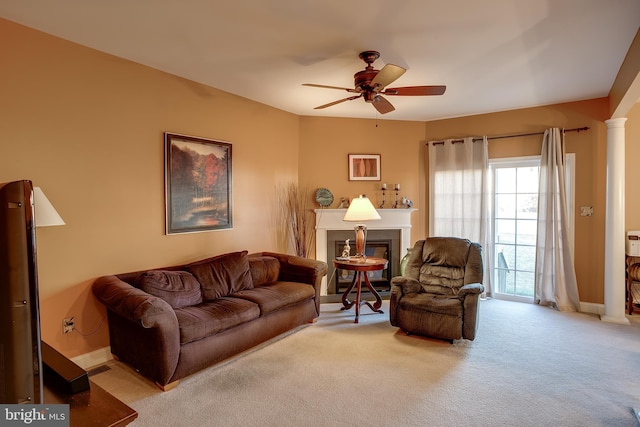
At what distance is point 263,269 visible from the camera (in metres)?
4.17

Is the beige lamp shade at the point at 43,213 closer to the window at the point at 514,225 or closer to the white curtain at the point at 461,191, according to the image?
the white curtain at the point at 461,191

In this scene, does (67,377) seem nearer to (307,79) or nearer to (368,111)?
(307,79)

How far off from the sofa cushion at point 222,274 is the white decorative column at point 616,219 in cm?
426

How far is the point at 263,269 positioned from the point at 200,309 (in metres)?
1.14

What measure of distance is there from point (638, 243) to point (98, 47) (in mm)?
6126

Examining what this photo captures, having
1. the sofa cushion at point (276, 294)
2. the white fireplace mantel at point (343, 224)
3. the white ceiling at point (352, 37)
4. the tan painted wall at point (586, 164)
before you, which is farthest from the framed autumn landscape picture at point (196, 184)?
the tan painted wall at point (586, 164)

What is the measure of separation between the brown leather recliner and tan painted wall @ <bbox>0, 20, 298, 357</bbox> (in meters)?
2.32

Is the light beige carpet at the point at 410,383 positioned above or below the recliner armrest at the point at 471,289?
below

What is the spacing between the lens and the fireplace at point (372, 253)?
5.36 m

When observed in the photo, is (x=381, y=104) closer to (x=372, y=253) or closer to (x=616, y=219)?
(x=372, y=253)

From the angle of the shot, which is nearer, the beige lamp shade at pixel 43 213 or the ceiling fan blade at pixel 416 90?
the beige lamp shade at pixel 43 213

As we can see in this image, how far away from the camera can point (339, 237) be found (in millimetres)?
5352

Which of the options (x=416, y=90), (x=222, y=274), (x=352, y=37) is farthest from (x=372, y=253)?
(x=352, y=37)

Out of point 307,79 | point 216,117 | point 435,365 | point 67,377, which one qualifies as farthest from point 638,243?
point 67,377
